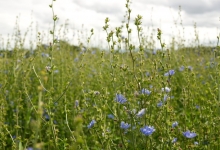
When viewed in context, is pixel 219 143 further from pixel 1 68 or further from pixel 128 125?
pixel 1 68

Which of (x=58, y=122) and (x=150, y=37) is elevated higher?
(x=150, y=37)

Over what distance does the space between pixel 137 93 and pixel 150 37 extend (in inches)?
169

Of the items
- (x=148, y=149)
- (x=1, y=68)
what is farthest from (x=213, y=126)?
(x=1, y=68)

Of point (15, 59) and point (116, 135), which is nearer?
point (116, 135)

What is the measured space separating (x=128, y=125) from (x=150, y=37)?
416 cm

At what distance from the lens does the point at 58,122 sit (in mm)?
3553

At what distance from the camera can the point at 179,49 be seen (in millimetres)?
7617

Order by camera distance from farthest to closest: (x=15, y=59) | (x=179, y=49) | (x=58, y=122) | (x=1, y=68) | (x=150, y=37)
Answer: (x=179, y=49)
(x=150, y=37)
(x=1, y=68)
(x=15, y=59)
(x=58, y=122)

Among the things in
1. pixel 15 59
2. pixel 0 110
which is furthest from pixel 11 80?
pixel 0 110

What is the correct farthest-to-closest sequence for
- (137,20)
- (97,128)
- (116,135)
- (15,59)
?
(15,59) < (116,135) < (137,20) < (97,128)

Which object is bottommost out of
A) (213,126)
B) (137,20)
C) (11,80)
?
(213,126)

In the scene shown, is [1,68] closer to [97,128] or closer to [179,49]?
[97,128]

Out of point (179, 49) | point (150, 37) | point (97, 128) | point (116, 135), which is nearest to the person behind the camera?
point (97, 128)

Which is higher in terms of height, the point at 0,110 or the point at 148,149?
the point at 0,110
